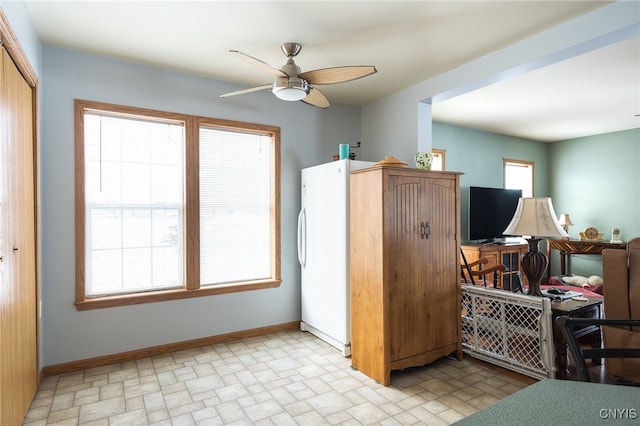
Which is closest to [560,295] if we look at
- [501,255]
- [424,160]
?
[424,160]

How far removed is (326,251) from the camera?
11.8 feet

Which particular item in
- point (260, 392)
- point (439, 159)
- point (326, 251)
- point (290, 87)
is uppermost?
point (290, 87)

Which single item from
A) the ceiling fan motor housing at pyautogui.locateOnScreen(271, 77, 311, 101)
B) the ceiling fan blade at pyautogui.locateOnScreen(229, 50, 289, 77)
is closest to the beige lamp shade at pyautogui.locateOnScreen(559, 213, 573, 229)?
the ceiling fan motor housing at pyautogui.locateOnScreen(271, 77, 311, 101)

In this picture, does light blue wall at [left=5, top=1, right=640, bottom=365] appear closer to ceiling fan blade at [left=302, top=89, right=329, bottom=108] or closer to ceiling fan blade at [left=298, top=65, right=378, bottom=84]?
ceiling fan blade at [left=302, top=89, right=329, bottom=108]

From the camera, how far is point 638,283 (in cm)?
250

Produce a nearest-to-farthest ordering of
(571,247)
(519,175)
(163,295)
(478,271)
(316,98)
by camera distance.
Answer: (316,98), (163,295), (478,271), (571,247), (519,175)

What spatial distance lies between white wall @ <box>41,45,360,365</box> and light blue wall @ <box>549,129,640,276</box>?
5085 mm

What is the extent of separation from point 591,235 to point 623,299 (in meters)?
4.18

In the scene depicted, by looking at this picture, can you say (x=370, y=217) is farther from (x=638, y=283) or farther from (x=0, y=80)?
(x=0, y=80)

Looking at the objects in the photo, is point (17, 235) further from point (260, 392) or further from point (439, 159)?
point (439, 159)

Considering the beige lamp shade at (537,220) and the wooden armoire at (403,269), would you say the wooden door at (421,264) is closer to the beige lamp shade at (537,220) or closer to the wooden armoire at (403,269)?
the wooden armoire at (403,269)

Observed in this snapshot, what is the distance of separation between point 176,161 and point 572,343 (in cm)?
336

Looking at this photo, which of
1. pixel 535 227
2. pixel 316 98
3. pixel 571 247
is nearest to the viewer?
pixel 535 227

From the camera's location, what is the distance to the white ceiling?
94.6 inches
